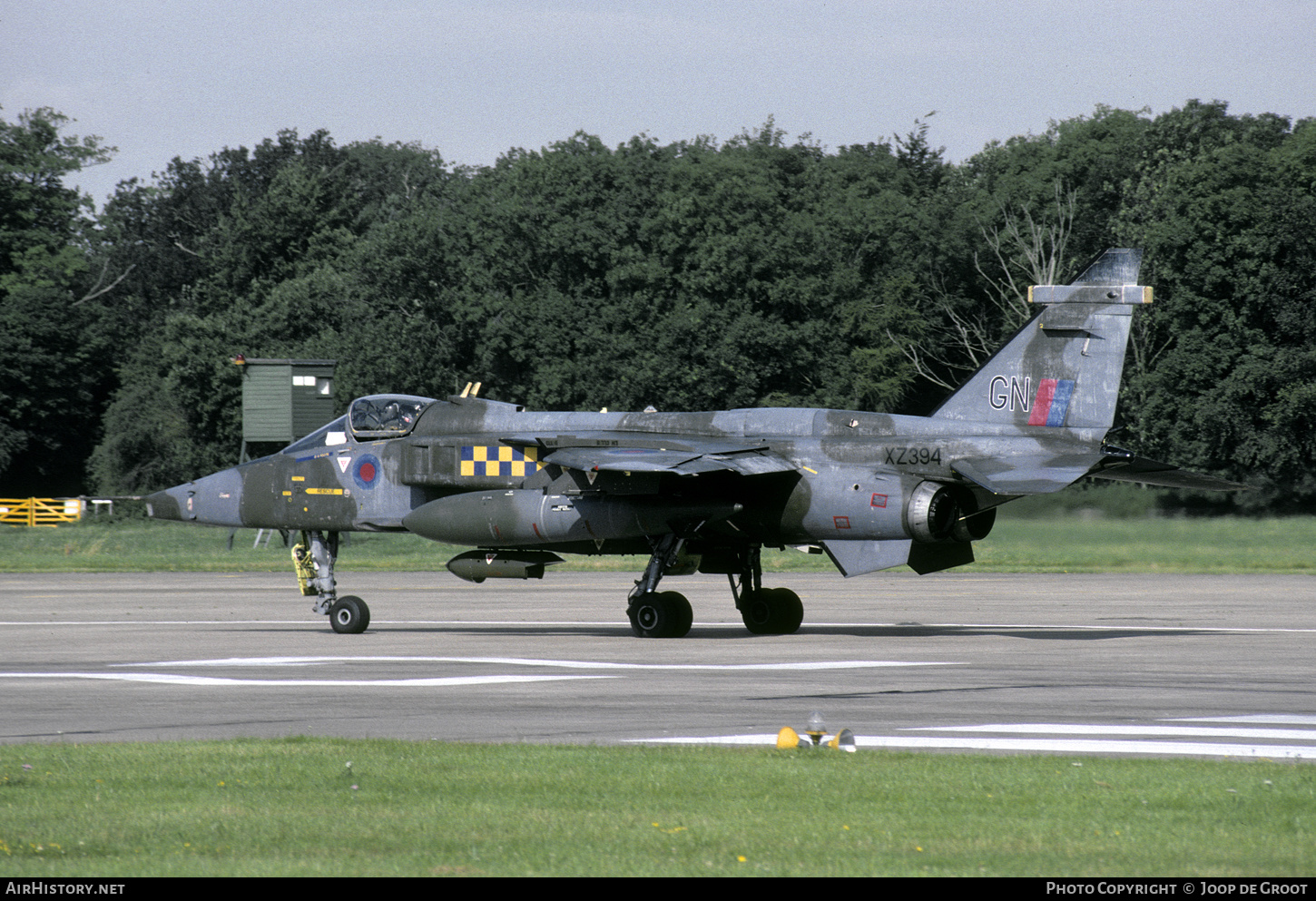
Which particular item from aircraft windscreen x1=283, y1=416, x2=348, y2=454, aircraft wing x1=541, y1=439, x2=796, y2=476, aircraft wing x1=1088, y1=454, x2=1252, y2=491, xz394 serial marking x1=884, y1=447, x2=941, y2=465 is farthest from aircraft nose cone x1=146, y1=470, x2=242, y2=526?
aircraft wing x1=1088, y1=454, x2=1252, y2=491

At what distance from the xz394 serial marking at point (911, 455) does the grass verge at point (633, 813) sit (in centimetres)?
1067

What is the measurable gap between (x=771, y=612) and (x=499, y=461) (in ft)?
14.4

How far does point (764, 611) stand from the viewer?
2272 cm

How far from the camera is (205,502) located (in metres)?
24.2

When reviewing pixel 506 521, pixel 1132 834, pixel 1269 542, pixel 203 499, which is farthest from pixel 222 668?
pixel 1269 542

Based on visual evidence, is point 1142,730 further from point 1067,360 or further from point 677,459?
point 1067,360

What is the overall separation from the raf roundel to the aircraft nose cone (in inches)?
75.4

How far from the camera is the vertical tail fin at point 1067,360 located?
21.0 meters

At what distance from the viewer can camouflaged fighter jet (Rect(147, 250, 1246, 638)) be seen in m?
20.8

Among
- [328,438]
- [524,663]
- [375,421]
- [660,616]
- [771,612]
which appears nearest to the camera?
[524,663]

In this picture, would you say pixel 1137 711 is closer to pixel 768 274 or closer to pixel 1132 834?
pixel 1132 834

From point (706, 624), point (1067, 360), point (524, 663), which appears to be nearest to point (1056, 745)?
point (524, 663)

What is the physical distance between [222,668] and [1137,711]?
9685 mm

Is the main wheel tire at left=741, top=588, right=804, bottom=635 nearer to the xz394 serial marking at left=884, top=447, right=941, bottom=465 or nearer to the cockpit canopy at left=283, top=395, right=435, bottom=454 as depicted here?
the xz394 serial marking at left=884, top=447, right=941, bottom=465
